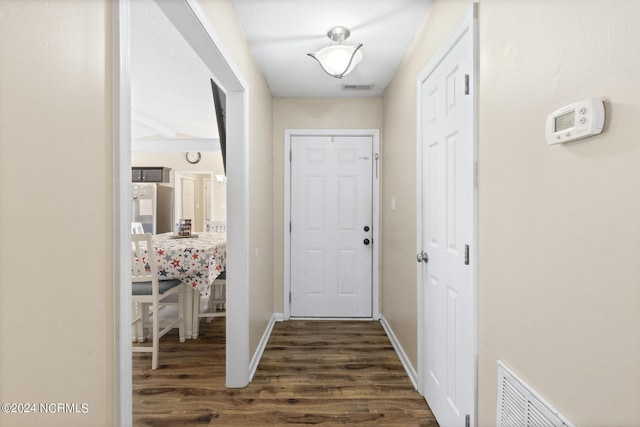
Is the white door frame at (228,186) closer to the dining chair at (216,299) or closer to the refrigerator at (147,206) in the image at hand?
the dining chair at (216,299)

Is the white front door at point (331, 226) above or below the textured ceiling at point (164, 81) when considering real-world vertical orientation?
below

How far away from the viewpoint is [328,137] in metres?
3.37

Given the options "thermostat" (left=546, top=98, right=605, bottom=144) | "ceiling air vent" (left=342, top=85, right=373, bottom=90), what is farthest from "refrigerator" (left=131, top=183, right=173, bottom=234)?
"thermostat" (left=546, top=98, right=605, bottom=144)

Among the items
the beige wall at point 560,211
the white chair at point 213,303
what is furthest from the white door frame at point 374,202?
the beige wall at point 560,211

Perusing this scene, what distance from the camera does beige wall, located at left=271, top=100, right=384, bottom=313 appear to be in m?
3.34

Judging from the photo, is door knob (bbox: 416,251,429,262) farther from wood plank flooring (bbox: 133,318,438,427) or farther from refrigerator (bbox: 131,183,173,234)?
refrigerator (bbox: 131,183,173,234)

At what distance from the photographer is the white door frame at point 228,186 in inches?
32.6

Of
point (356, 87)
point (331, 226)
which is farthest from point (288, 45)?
point (331, 226)

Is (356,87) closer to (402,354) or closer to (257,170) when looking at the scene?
(257,170)

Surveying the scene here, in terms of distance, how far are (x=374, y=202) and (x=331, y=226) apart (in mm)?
547

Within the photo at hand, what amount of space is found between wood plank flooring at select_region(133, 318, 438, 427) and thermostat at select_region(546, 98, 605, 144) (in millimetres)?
1708

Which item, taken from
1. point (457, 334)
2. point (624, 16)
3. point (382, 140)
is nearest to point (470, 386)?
point (457, 334)

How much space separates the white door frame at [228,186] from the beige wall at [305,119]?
3.91 ft

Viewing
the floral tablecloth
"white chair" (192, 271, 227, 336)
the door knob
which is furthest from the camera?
"white chair" (192, 271, 227, 336)
